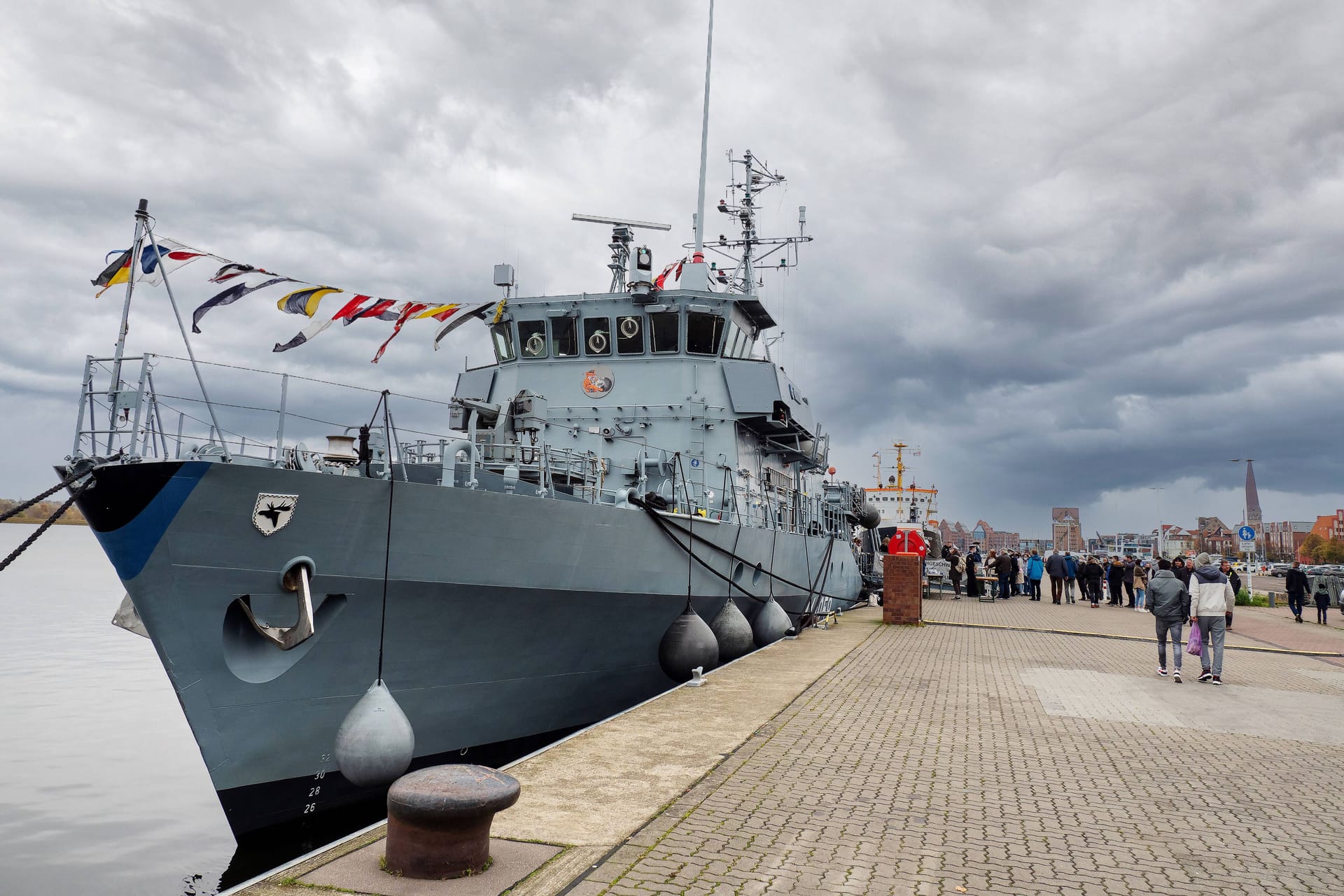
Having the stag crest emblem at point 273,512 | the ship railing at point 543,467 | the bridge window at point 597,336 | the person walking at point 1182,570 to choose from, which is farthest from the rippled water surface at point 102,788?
the person walking at point 1182,570

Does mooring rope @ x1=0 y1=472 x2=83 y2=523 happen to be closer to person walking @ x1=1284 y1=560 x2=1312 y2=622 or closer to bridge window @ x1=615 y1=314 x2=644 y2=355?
bridge window @ x1=615 y1=314 x2=644 y2=355

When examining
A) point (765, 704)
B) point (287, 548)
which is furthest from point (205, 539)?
point (765, 704)

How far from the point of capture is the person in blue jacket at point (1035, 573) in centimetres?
2673

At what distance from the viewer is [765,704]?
26.4 ft

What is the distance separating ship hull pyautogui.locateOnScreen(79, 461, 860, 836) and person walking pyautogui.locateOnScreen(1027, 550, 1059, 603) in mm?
20578

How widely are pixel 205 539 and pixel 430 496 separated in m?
1.72

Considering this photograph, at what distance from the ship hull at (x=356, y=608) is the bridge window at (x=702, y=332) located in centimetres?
446

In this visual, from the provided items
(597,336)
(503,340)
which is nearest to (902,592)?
Answer: (597,336)

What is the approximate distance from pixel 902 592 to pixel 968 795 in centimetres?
1115

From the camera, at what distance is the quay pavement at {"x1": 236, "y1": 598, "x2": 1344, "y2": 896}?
4.11 metres

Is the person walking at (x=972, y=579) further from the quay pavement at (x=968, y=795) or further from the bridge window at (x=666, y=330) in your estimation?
the bridge window at (x=666, y=330)

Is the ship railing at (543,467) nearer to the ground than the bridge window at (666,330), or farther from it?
nearer to the ground

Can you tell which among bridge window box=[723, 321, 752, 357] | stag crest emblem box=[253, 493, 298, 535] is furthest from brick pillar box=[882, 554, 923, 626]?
stag crest emblem box=[253, 493, 298, 535]

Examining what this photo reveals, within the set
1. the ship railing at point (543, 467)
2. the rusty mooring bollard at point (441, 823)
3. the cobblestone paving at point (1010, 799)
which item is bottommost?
the cobblestone paving at point (1010, 799)
